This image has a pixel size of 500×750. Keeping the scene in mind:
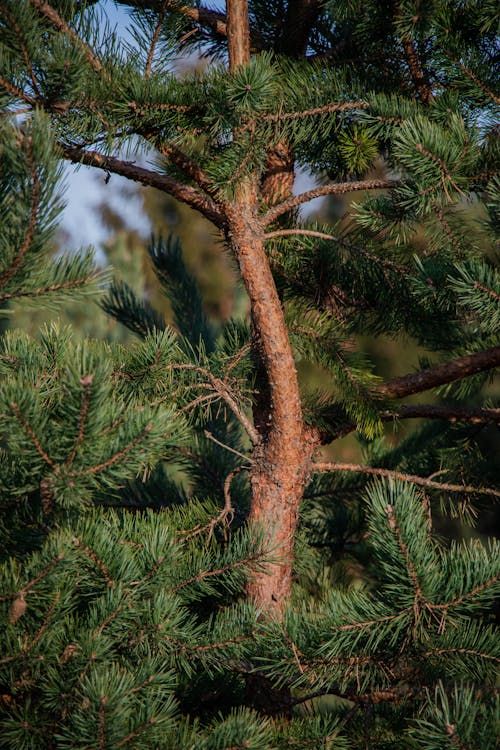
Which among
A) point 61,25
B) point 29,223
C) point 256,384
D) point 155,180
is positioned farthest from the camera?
point 256,384

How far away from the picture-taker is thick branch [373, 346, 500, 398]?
1055mm

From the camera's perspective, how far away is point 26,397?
645 mm

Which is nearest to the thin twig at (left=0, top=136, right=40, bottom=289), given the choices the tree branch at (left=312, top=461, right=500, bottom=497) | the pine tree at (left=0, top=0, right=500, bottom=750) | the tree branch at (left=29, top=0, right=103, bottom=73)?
the pine tree at (left=0, top=0, right=500, bottom=750)

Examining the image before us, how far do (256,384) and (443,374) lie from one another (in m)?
0.30

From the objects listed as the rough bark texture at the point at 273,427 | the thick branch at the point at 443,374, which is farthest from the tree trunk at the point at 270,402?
the thick branch at the point at 443,374

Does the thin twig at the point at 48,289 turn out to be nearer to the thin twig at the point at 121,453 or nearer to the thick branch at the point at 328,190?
the thin twig at the point at 121,453

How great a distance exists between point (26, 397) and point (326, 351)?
540mm

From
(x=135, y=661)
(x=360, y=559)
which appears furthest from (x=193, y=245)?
(x=135, y=661)

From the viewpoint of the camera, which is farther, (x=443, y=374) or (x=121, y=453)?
(x=443, y=374)

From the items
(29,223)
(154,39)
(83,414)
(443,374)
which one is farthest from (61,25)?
(443,374)

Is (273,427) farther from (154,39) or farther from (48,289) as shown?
(154,39)

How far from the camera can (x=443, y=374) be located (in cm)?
108

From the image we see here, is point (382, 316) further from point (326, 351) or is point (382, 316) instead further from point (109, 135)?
point (109, 135)

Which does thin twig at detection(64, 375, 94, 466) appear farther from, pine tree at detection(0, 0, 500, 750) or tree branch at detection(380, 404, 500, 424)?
tree branch at detection(380, 404, 500, 424)
